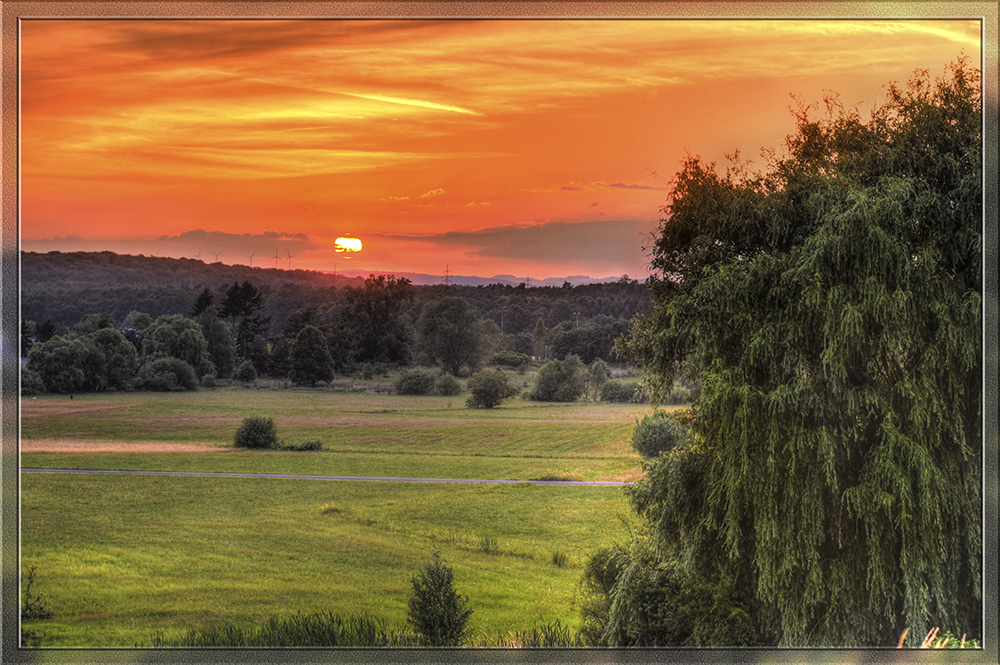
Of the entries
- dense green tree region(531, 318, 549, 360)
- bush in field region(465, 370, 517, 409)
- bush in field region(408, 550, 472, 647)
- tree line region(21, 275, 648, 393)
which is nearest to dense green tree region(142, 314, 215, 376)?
tree line region(21, 275, 648, 393)

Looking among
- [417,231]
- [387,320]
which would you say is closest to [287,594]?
[387,320]

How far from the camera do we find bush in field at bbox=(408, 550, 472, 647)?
7.94 metres

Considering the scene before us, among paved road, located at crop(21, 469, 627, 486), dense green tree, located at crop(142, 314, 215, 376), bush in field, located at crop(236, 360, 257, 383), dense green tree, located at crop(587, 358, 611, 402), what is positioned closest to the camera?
dense green tree, located at crop(142, 314, 215, 376)

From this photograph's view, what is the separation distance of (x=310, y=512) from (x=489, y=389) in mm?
10241

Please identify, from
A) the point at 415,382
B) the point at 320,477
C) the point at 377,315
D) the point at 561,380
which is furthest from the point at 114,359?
the point at 561,380

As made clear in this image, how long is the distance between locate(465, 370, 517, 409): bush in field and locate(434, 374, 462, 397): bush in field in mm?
690

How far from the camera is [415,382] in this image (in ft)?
106

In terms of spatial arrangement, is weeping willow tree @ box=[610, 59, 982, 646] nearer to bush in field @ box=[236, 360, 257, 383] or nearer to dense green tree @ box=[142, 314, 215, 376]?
dense green tree @ box=[142, 314, 215, 376]

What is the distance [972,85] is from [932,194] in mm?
1320

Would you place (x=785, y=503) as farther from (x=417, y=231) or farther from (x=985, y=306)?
(x=417, y=231)

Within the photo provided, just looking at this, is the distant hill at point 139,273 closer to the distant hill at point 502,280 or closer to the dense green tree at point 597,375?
the distant hill at point 502,280

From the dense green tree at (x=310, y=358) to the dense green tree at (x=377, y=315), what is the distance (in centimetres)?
104

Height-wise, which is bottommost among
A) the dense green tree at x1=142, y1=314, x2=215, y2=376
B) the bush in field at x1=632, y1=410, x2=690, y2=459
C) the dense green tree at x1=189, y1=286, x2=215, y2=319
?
the bush in field at x1=632, y1=410, x2=690, y2=459

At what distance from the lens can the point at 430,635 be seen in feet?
26.2
